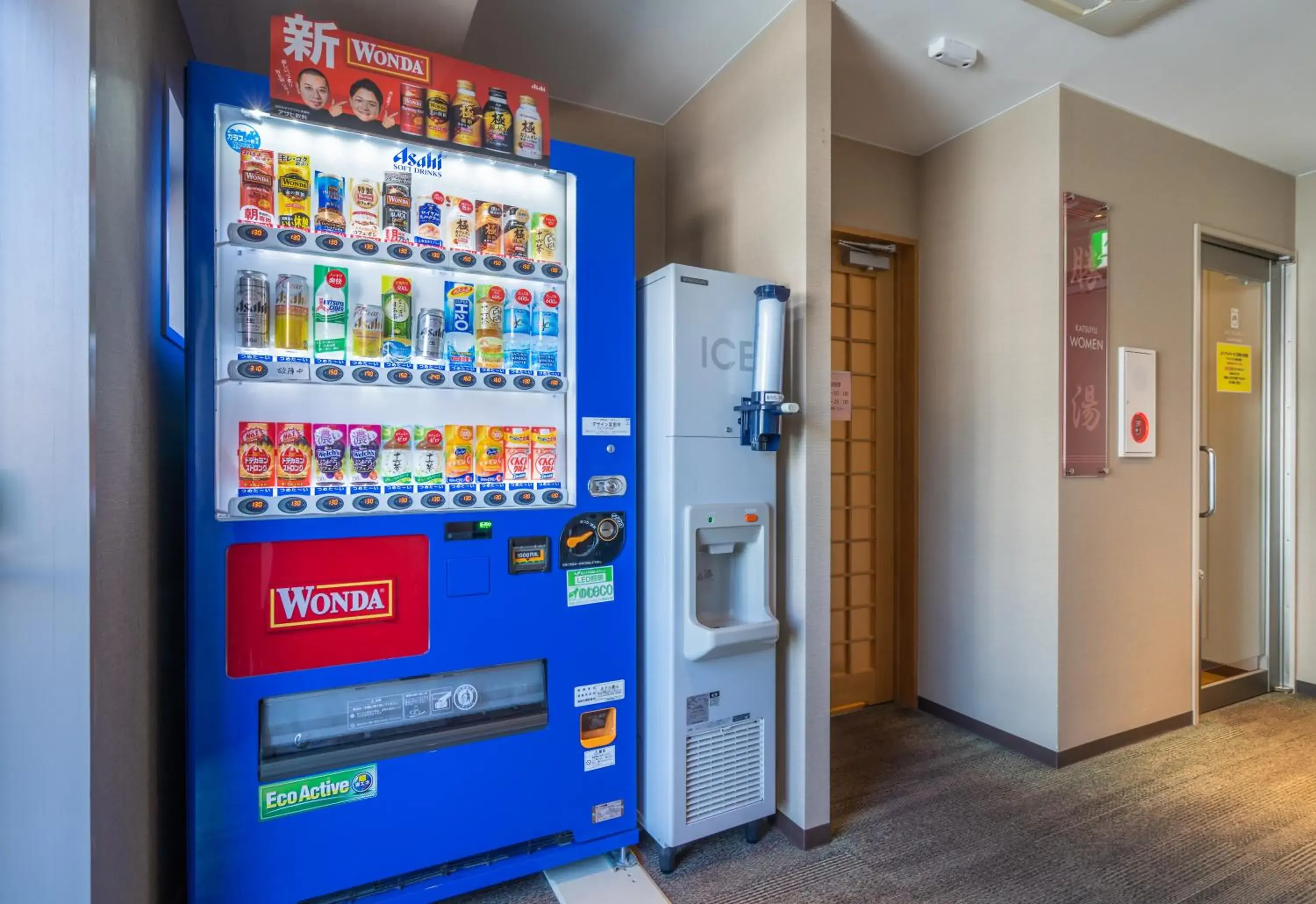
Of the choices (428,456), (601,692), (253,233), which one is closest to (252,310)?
(253,233)

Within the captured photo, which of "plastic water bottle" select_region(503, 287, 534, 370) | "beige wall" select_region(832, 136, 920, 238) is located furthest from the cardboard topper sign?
"beige wall" select_region(832, 136, 920, 238)

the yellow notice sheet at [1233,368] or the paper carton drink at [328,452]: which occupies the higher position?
the yellow notice sheet at [1233,368]

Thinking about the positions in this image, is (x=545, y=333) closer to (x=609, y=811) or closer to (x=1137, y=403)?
(x=609, y=811)

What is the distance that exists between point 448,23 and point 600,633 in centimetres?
195

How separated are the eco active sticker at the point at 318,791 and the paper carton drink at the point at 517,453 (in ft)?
2.79

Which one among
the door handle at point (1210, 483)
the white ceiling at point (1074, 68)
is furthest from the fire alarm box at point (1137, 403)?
the white ceiling at point (1074, 68)

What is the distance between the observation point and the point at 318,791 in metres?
1.65

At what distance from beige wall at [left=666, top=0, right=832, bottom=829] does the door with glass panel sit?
2.50 metres

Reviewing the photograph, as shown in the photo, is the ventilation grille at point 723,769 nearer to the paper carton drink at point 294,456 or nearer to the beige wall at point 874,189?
the paper carton drink at point 294,456

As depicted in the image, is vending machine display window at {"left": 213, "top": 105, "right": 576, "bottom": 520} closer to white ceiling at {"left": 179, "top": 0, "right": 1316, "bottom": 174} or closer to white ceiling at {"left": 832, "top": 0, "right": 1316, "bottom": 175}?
white ceiling at {"left": 179, "top": 0, "right": 1316, "bottom": 174}

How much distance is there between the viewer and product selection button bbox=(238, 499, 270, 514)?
1555 mm

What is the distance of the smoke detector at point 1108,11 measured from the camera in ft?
7.23

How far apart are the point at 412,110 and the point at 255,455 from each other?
3.29ft

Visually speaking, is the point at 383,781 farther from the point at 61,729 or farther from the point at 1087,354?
the point at 1087,354
